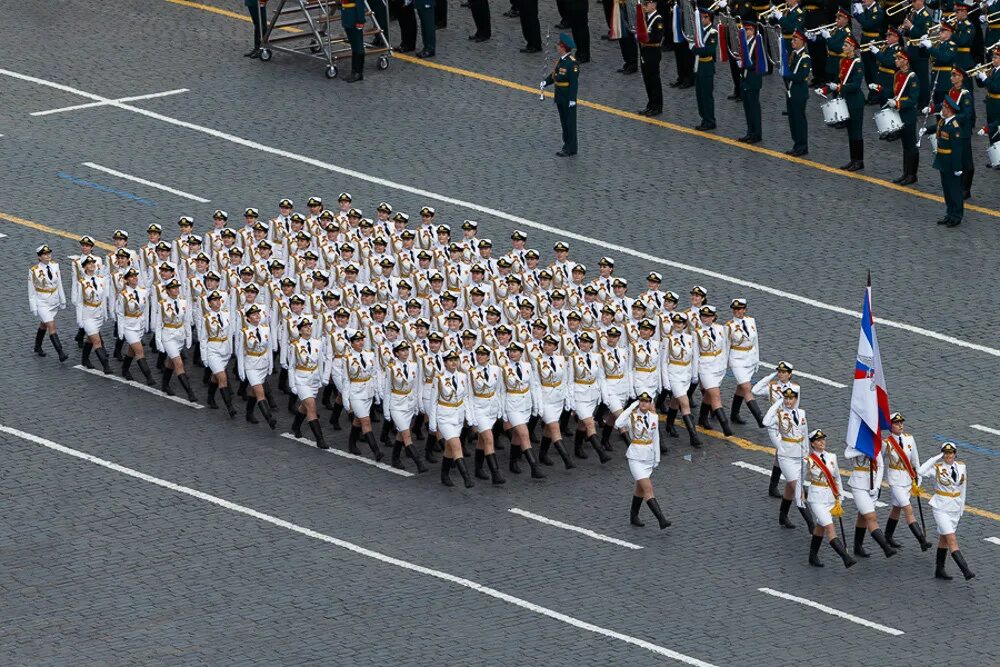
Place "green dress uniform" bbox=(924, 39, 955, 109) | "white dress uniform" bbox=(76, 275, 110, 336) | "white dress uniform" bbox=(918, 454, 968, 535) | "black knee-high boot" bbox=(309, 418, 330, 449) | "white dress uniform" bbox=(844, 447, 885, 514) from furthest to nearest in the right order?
1. "green dress uniform" bbox=(924, 39, 955, 109)
2. "white dress uniform" bbox=(76, 275, 110, 336)
3. "black knee-high boot" bbox=(309, 418, 330, 449)
4. "white dress uniform" bbox=(844, 447, 885, 514)
5. "white dress uniform" bbox=(918, 454, 968, 535)

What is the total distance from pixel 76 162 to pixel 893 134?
16.8m

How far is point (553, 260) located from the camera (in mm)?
44250

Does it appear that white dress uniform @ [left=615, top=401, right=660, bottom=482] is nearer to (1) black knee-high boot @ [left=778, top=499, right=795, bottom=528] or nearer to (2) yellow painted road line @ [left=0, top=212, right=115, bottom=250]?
(1) black knee-high boot @ [left=778, top=499, right=795, bottom=528]

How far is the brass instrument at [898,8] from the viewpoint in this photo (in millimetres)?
52219

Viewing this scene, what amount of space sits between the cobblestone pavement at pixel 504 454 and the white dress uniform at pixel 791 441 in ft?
3.15

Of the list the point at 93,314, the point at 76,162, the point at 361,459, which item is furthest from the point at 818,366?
the point at 76,162

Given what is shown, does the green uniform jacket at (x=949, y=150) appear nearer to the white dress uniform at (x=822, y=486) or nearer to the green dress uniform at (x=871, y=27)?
the green dress uniform at (x=871, y=27)

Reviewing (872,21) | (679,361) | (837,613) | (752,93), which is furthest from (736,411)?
(872,21)

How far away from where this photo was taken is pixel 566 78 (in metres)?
48.4

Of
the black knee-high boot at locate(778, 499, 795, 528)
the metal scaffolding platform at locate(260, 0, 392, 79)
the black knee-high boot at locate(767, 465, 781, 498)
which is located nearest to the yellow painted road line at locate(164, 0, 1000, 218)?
the metal scaffolding platform at locate(260, 0, 392, 79)

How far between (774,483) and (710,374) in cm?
292

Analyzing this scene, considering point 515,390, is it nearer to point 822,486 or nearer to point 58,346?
point 822,486

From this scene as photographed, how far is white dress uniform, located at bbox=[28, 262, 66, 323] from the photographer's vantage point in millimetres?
40406

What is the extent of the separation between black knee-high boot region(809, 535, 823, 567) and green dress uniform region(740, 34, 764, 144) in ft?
54.9
